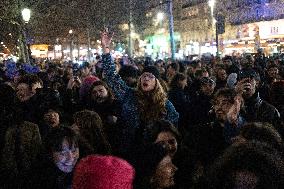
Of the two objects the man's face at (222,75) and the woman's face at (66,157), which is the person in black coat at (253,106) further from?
the man's face at (222,75)

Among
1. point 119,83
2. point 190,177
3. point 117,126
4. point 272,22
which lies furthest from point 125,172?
point 272,22

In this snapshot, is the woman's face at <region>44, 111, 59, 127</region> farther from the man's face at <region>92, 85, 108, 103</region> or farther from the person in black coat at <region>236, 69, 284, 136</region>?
the person in black coat at <region>236, 69, 284, 136</region>

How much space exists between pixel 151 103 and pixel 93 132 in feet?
3.66

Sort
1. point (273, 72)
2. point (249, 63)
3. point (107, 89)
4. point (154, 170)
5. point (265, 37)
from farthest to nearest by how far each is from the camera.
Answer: point (265, 37) → point (249, 63) → point (273, 72) → point (107, 89) → point (154, 170)

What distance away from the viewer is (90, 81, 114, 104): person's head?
6.34 metres

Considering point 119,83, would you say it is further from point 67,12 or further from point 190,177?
point 67,12

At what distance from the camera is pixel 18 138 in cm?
511

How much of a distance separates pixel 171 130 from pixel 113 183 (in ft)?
5.83

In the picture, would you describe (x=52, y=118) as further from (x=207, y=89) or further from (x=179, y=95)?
(x=207, y=89)

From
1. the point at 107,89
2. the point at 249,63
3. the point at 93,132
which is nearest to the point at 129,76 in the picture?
the point at 107,89

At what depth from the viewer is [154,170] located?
3.54 metres

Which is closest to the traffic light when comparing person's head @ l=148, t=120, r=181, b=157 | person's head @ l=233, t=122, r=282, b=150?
person's head @ l=148, t=120, r=181, b=157

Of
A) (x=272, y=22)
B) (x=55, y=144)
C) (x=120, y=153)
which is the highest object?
(x=272, y=22)

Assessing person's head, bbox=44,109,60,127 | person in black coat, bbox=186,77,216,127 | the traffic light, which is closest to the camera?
person's head, bbox=44,109,60,127
